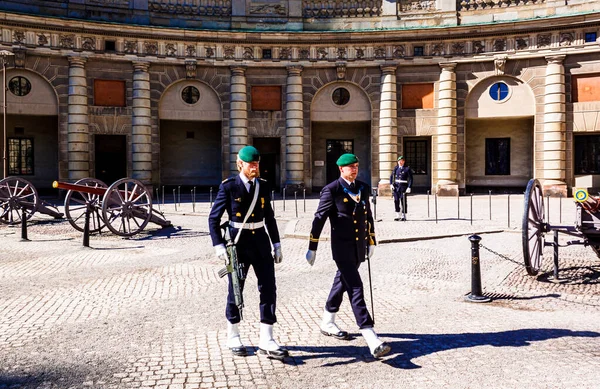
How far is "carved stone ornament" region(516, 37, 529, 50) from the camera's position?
26375 millimetres

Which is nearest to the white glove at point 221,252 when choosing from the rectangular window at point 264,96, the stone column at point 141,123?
the stone column at point 141,123

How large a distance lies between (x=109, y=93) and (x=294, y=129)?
9249 millimetres

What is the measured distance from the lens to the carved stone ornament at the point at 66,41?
25578 millimetres

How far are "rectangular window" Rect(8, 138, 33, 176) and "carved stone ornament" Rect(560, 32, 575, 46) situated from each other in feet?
87.9

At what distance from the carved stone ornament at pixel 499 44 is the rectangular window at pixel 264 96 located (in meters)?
10.9

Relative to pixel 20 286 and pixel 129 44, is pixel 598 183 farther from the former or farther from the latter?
pixel 20 286

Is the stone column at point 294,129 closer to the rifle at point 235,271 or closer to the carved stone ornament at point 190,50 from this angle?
the carved stone ornament at point 190,50

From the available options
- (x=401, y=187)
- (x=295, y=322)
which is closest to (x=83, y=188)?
(x=295, y=322)

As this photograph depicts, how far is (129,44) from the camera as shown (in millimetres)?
26781

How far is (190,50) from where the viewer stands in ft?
91.1

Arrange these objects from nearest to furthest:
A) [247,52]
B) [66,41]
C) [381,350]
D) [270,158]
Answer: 1. [381,350]
2. [66,41]
3. [247,52]
4. [270,158]

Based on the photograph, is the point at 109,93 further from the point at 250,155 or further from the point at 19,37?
the point at 250,155

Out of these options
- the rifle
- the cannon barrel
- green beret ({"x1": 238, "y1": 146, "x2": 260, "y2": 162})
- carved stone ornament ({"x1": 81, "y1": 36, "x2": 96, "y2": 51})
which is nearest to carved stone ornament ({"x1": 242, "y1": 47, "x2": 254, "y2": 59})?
carved stone ornament ({"x1": 81, "y1": 36, "x2": 96, "y2": 51})

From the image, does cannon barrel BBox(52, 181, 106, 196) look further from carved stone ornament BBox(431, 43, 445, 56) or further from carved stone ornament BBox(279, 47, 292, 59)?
carved stone ornament BBox(431, 43, 445, 56)
